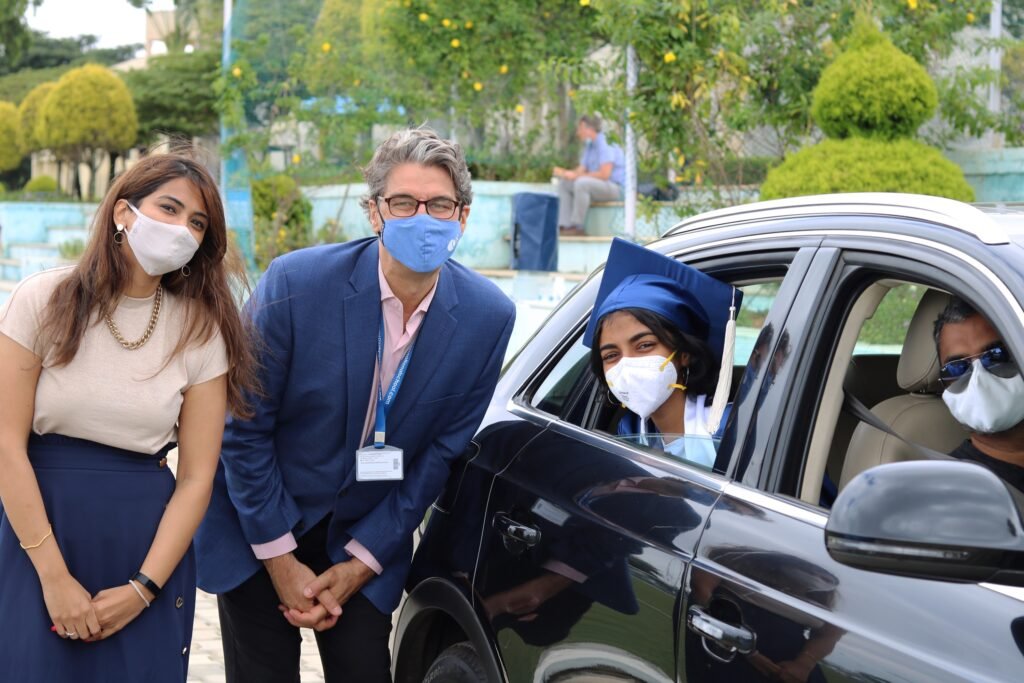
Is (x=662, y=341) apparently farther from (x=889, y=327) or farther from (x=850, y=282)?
(x=889, y=327)

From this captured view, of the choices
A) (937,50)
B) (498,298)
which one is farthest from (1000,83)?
(498,298)

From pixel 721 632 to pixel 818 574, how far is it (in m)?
0.21

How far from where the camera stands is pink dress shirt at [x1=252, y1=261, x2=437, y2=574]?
10.9ft

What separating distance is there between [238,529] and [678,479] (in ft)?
4.49

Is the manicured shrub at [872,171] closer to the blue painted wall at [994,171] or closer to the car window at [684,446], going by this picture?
the blue painted wall at [994,171]

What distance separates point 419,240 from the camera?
3223 millimetres

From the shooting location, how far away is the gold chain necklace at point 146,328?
3033 mm

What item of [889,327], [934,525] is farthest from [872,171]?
[934,525]

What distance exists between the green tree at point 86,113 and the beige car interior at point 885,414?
102ft

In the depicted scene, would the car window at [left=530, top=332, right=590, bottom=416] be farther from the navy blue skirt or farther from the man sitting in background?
the man sitting in background

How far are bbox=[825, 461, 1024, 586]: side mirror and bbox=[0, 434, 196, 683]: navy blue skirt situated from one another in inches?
74.7

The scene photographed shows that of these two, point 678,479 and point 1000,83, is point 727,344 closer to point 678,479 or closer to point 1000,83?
point 678,479

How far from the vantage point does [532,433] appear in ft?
10.5

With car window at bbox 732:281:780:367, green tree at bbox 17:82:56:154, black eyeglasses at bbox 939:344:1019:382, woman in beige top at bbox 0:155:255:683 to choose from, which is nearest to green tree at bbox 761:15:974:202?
car window at bbox 732:281:780:367
